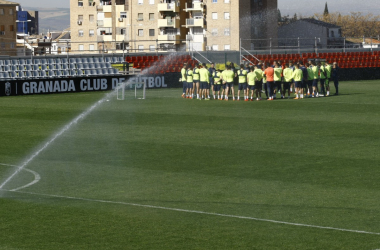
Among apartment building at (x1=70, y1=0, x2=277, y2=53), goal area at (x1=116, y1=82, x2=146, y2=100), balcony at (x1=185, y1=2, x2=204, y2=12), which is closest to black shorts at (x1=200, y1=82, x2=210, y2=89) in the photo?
goal area at (x1=116, y1=82, x2=146, y2=100)

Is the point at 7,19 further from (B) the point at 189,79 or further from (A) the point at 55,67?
(B) the point at 189,79

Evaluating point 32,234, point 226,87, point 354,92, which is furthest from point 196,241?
point 354,92

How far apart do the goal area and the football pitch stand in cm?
1054

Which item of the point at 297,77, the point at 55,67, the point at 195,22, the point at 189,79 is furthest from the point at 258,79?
the point at 195,22

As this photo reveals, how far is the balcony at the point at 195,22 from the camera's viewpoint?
102438 millimetres

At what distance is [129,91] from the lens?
43.9 m

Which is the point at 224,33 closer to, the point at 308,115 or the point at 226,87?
the point at 226,87

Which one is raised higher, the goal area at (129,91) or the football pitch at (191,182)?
the goal area at (129,91)

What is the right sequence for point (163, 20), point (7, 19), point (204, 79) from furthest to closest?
point (7, 19) → point (163, 20) → point (204, 79)

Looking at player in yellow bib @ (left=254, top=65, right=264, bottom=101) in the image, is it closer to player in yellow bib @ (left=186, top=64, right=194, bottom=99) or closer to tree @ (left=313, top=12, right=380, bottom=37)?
player in yellow bib @ (left=186, top=64, right=194, bottom=99)

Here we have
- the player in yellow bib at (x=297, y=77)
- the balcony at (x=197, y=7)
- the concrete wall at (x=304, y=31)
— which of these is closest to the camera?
the player in yellow bib at (x=297, y=77)

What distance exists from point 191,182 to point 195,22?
9078 cm

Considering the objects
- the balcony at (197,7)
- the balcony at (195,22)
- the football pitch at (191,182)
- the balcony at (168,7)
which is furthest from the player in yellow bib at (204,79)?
the balcony at (168,7)

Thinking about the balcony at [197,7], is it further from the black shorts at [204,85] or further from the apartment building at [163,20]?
the black shorts at [204,85]
